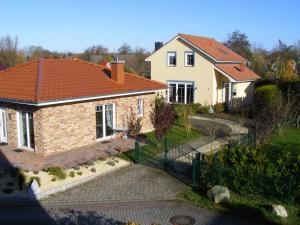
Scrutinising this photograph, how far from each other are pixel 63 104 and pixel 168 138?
6.99 meters

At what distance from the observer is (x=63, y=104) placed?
61.4 ft

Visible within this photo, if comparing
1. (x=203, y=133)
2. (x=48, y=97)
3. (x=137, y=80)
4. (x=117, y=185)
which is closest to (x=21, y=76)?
(x=48, y=97)

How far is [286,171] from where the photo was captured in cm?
1293

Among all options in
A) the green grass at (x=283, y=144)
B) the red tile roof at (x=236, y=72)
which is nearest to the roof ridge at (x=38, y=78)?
the green grass at (x=283, y=144)

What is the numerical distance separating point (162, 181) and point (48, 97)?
698 centimetres

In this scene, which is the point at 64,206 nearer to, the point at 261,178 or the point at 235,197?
the point at 235,197

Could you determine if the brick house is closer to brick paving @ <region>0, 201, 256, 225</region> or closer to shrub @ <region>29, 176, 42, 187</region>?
shrub @ <region>29, 176, 42, 187</region>

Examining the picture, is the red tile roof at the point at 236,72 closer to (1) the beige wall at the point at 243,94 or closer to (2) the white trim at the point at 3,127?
(1) the beige wall at the point at 243,94

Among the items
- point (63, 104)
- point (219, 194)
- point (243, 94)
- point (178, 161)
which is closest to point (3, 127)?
point (63, 104)

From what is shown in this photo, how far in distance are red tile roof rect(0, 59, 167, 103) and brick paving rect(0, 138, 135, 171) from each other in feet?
9.09

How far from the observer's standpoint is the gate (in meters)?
14.5

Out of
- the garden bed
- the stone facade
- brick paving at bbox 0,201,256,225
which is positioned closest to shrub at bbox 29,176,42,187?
the garden bed

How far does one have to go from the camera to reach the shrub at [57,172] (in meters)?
14.9

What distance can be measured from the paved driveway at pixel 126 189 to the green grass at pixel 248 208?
1010 millimetres
